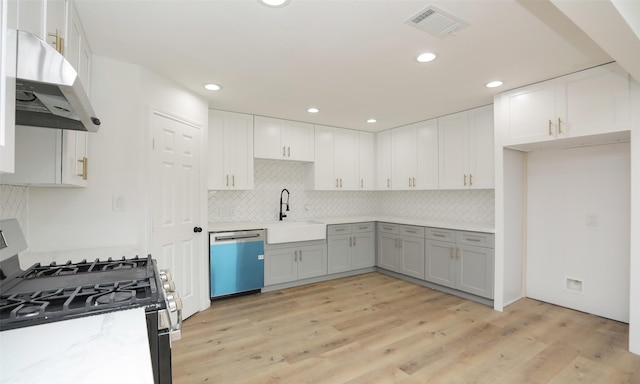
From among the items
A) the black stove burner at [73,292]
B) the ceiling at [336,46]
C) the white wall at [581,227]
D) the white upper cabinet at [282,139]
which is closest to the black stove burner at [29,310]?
the black stove burner at [73,292]

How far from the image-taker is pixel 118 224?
2625 millimetres

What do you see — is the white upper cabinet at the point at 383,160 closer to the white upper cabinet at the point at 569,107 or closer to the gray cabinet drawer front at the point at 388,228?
the gray cabinet drawer front at the point at 388,228

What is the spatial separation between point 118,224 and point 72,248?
340 mm

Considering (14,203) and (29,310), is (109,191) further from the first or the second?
(29,310)

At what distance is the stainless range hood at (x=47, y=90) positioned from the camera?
37.4 inches

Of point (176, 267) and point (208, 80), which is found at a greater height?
point (208, 80)

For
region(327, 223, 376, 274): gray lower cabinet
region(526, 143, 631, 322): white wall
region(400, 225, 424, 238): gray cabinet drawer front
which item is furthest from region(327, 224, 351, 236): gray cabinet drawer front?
region(526, 143, 631, 322): white wall

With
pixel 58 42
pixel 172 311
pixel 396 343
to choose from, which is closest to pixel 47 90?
pixel 58 42

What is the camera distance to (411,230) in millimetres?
4590

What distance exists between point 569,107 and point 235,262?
3845 mm

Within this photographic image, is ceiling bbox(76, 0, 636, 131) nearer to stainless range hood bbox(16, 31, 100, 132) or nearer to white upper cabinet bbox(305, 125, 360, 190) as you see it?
stainless range hood bbox(16, 31, 100, 132)

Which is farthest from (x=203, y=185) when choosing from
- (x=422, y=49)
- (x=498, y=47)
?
(x=498, y=47)

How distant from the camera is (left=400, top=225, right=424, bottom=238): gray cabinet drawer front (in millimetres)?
4445

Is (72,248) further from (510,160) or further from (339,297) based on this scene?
(510,160)
